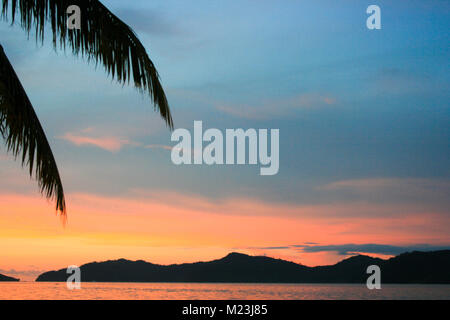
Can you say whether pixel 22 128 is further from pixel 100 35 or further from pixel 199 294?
pixel 199 294

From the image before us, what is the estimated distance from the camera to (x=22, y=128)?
516 cm

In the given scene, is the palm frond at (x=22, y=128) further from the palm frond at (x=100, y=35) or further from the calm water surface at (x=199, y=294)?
the calm water surface at (x=199, y=294)

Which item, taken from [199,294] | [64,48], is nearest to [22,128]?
[64,48]

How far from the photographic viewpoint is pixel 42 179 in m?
5.36

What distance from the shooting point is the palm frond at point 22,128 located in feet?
16.4

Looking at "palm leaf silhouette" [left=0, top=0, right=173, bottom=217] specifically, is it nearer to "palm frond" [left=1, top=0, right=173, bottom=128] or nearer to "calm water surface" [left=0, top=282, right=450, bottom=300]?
"palm frond" [left=1, top=0, right=173, bottom=128]

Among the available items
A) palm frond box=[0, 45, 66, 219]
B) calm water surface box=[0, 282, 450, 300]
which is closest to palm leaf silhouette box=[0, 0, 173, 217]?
palm frond box=[0, 45, 66, 219]

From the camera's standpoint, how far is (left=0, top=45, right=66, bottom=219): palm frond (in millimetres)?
5008

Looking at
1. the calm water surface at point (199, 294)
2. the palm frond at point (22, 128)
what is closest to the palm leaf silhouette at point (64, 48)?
the palm frond at point (22, 128)

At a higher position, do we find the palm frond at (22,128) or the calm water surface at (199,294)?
the palm frond at (22,128)

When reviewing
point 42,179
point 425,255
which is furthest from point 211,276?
point 42,179

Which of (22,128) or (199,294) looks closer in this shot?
(22,128)

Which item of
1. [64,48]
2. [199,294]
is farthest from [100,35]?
[199,294]
